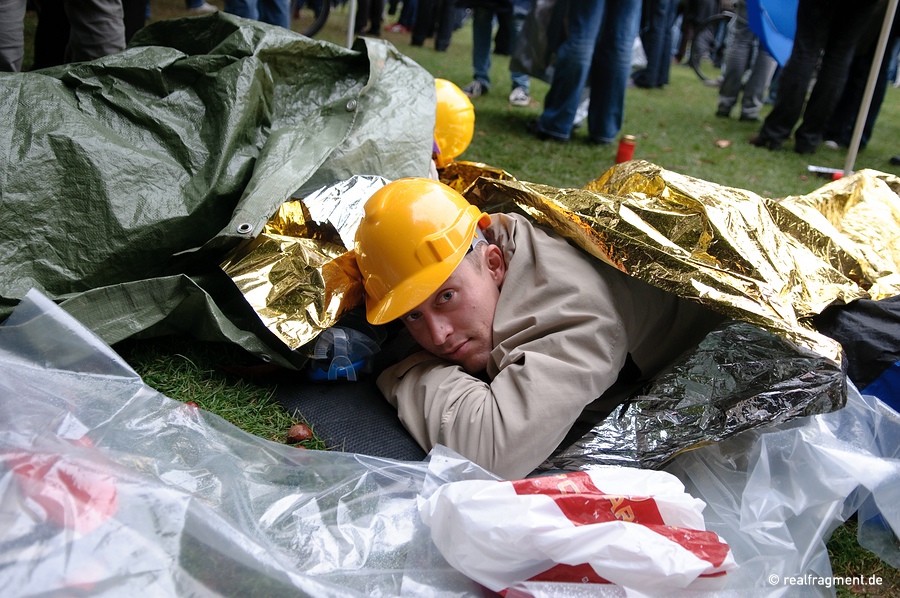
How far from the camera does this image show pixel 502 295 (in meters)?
1.86

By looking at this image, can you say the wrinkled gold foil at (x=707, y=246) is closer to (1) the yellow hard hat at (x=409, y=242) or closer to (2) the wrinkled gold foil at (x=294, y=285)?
(1) the yellow hard hat at (x=409, y=242)

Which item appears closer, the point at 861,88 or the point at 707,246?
the point at 707,246

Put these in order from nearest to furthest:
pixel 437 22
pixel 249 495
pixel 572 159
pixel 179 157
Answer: pixel 249 495 < pixel 179 157 < pixel 572 159 < pixel 437 22

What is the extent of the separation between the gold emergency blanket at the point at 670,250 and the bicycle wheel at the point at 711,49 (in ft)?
29.7

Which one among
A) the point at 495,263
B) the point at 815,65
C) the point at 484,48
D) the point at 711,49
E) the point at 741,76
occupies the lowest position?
the point at 711,49

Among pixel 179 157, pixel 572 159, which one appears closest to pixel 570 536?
pixel 179 157

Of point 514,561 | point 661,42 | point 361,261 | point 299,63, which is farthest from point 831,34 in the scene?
point 514,561

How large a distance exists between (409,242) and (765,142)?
5.04 meters

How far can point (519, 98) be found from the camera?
20.9 ft

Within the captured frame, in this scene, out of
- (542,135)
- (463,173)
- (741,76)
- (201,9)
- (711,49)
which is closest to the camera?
(463,173)

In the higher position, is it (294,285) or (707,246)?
(707,246)

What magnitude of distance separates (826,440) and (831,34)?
4444 millimetres

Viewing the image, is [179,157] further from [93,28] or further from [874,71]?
[874,71]

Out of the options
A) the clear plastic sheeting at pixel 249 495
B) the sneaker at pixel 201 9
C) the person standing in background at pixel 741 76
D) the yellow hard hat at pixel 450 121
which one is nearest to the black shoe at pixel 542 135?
the yellow hard hat at pixel 450 121
